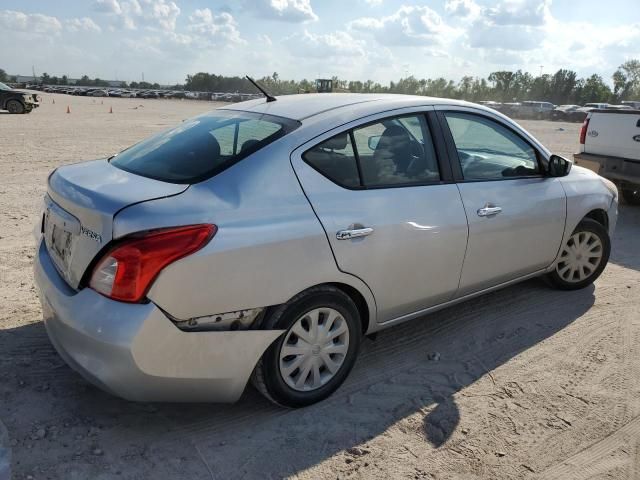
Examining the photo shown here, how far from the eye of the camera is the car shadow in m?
2.70

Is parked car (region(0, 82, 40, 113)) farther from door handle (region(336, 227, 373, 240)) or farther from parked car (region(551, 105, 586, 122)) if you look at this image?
parked car (region(551, 105, 586, 122))

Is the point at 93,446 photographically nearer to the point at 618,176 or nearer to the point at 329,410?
the point at 329,410

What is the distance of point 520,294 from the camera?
4852 millimetres

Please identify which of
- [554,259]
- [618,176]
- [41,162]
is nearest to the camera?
[554,259]

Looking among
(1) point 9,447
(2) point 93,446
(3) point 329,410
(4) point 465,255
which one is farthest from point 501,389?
(1) point 9,447

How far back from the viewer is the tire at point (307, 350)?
2859 mm

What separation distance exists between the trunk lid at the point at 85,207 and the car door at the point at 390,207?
2.69 feet

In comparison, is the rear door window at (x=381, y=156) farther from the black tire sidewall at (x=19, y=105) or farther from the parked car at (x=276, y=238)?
the black tire sidewall at (x=19, y=105)

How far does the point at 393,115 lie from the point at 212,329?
1769 millimetres

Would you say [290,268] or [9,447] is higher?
[290,268]

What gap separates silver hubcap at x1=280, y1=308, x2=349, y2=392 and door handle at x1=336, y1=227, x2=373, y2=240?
16.5 inches

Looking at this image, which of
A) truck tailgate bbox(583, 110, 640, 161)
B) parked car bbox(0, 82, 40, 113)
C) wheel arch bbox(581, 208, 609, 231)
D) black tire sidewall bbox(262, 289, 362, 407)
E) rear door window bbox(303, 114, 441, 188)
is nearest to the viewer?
black tire sidewall bbox(262, 289, 362, 407)

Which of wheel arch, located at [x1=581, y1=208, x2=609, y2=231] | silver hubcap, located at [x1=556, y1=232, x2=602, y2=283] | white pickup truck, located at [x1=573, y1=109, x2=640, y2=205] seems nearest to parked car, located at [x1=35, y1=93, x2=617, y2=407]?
silver hubcap, located at [x1=556, y1=232, x2=602, y2=283]

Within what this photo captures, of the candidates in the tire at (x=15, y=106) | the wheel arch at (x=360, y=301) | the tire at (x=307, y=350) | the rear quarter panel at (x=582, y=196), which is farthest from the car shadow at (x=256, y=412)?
the tire at (x=15, y=106)
